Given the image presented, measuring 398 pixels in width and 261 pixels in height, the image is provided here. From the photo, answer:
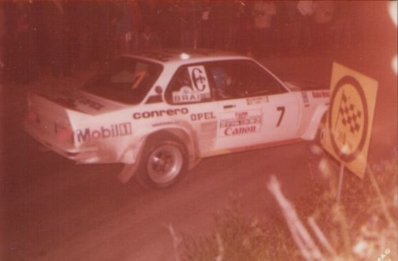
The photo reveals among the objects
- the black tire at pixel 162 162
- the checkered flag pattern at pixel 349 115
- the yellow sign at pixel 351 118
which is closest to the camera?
the yellow sign at pixel 351 118

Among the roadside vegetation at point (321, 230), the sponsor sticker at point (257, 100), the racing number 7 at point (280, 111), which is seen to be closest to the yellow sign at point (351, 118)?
the roadside vegetation at point (321, 230)

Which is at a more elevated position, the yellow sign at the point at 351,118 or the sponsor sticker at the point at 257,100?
the yellow sign at the point at 351,118

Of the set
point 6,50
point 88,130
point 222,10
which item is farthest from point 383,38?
point 88,130

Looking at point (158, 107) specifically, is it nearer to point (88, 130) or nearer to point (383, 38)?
point (88, 130)

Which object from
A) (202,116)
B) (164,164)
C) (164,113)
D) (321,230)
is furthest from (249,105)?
(321,230)

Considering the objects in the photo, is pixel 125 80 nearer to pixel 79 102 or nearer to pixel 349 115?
pixel 79 102

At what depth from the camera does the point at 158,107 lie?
779cm

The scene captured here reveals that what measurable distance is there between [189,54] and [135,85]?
83cm

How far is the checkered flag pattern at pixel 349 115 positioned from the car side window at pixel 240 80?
125 inches

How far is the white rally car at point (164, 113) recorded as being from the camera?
7.43m

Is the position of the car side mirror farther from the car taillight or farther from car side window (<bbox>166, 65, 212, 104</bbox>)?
the car taillight

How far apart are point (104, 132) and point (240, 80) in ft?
6.46

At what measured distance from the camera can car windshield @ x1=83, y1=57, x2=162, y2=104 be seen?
25.8ft

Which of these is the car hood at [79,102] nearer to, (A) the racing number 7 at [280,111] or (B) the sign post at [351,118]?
(A) the racing number 7 at [280,111]
